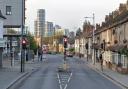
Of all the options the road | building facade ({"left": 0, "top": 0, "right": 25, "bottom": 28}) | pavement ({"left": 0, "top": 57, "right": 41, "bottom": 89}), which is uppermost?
building facade ({"left": 0, "top": 0, "right": 25, "bottom": 28})

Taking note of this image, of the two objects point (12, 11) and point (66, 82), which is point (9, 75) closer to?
point (66, 82)

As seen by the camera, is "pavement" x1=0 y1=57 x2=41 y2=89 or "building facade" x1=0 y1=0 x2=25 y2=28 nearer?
"pavement" x1=0 y1=57 x2=41 y2=89

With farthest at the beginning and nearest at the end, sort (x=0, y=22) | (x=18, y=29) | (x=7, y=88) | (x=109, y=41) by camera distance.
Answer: (x=18, y=29), (x=109, y=41), (x=0, y=22), (x=7, y=88)

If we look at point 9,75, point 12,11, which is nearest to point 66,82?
point 9,75

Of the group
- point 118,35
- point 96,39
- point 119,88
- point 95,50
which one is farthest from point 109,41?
point 119,88

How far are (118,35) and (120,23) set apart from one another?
115 inches

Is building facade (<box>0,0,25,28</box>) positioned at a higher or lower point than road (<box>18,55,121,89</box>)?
higher

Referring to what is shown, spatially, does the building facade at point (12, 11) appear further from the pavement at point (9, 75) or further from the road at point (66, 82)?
the road at point (66, 82)

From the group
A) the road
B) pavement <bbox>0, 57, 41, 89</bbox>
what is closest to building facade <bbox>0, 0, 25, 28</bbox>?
pavement <bbox>0, 57, 41, 89</bbox>

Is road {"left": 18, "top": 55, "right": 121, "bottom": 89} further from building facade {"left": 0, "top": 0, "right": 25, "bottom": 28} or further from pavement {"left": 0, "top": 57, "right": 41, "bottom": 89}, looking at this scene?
building facade {"left": 0, "top": 0, "right": 25, "bottom": 28}

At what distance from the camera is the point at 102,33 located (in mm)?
86562

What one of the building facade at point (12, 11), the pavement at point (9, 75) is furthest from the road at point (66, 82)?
the building facade at point (12, 11)

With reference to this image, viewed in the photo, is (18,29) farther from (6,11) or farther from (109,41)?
(109,41)

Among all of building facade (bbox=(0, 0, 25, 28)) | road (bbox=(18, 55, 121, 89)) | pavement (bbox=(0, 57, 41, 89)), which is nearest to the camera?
road (bbox=(18, 55, 121, 89))
